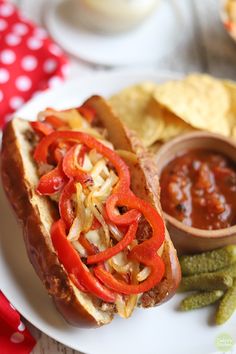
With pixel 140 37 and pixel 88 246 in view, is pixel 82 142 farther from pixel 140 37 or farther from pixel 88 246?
pixel 140 37

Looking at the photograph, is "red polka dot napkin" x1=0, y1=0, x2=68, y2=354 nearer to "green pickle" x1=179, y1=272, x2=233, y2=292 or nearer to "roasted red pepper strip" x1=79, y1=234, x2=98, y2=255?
"roasted red pepper strip" x1=79, y1=234, x2=98, y2=255

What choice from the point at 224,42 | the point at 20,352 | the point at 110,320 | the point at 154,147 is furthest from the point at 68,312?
the point at 224,42

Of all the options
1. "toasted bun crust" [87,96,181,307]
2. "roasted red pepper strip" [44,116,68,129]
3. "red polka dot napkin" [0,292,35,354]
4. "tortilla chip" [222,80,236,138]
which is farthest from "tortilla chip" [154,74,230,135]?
"red polka dot napkin" [0,292,35,354]

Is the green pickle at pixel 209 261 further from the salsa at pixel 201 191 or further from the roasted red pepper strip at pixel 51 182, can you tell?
the roasted red pepper strip at pixel 51 182

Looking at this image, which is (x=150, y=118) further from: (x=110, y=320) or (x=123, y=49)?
(x=110, y=320)

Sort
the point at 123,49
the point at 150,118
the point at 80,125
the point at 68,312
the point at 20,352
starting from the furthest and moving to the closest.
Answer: the point at 123,49 < the point at 150,118 < the point at 80,125 < the point at 20,352 < the point at 68,312
